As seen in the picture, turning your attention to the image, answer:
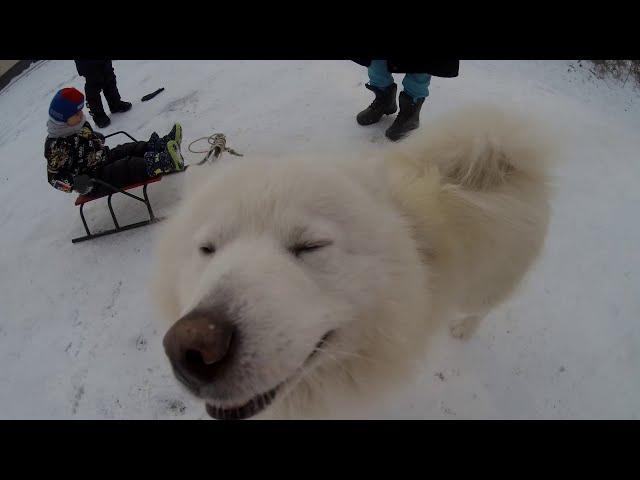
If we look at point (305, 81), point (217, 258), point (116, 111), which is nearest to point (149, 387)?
point (217, 258)

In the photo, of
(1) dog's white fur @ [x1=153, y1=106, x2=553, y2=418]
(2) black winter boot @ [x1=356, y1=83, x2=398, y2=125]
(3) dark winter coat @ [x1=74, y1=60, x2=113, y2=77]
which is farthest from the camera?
(3) dark winter coat @ [x1=74, y1=60, x2=113, y2=77]

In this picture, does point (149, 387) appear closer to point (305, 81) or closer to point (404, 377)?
point (404, 377)

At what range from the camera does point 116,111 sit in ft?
19.3

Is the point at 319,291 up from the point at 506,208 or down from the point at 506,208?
up

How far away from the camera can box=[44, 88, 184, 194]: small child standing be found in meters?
3.77

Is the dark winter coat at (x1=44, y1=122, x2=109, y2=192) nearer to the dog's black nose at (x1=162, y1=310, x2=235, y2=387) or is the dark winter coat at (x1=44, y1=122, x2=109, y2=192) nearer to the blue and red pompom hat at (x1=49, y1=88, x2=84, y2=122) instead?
the blue and red pompom hat at (x1=49, y1=88, x2=84, y2=122)

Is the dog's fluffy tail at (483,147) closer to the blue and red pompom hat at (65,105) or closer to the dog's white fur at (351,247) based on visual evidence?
the dog's white fur at (351,247)

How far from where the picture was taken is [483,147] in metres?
1.73

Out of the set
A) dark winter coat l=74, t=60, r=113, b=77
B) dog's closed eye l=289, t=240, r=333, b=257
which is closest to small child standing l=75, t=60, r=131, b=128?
dark winter coat l=74, t=60, r=113, b=77

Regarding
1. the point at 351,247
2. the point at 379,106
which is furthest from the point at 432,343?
the point at 379,106

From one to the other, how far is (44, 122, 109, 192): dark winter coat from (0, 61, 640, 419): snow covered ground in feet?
1.61

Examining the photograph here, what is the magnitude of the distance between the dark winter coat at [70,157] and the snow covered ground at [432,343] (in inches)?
19.3

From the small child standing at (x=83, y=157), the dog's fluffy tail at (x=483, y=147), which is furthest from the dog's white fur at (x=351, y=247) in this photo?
the small child standing at (x=83, y=157)
